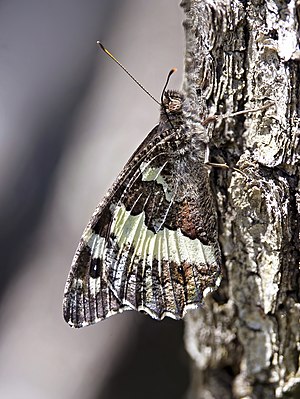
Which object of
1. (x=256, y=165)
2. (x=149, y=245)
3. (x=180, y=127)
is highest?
(x=180, y=127)

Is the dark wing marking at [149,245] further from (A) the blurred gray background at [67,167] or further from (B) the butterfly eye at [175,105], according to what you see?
(A) the blurred gray background at [67,167]

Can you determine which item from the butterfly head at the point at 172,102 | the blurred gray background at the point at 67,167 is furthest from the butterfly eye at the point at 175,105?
the blurred gray background at the point at 67,167

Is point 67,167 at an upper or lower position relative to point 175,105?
lower

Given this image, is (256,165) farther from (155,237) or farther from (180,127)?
(155,237)

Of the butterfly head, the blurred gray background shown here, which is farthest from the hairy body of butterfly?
the blurred gray background

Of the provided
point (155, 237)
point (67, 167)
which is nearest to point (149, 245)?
point (155, 237)

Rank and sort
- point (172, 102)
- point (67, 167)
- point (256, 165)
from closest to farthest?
point (256, 165) → point (172, 102) → point (67, 167)

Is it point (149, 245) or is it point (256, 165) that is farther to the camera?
point (149, 245)
